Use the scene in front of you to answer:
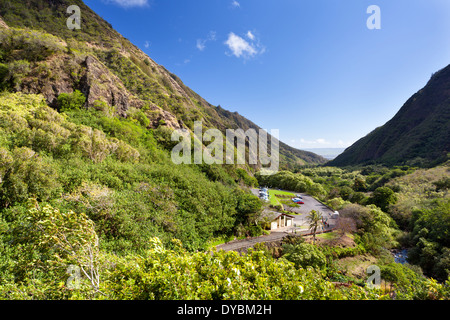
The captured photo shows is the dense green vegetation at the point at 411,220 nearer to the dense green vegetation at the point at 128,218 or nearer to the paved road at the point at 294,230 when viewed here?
the dense green vegetation at the point at 128,218

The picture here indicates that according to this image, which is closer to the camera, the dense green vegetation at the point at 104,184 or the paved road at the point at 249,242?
the dense green vegetation at the point at 104,184

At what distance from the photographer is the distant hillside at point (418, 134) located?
80812 mm

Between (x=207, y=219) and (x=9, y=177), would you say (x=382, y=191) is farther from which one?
(x=9, y=177)

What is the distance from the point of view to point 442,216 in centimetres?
2417

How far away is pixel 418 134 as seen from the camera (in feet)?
310

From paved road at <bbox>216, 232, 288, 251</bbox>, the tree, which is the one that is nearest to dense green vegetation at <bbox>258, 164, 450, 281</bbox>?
the tree

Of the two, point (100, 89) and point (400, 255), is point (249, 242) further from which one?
point (100, 89)

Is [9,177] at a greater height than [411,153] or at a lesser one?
lesser

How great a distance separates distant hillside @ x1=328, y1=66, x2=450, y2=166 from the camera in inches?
3182

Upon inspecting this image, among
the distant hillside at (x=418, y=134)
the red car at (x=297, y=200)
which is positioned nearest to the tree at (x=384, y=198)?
the red car at (x=297, y=200)

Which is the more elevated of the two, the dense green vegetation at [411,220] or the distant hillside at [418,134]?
the distant hillside at [418,134]

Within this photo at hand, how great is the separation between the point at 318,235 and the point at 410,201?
80.0 feet

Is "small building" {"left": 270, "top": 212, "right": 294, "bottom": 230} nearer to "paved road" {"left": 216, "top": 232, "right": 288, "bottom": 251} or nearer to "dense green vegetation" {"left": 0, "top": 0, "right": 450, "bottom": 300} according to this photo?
"paved road" {"left": 216, "top": 232, "right": 288, "bottom": 251}
